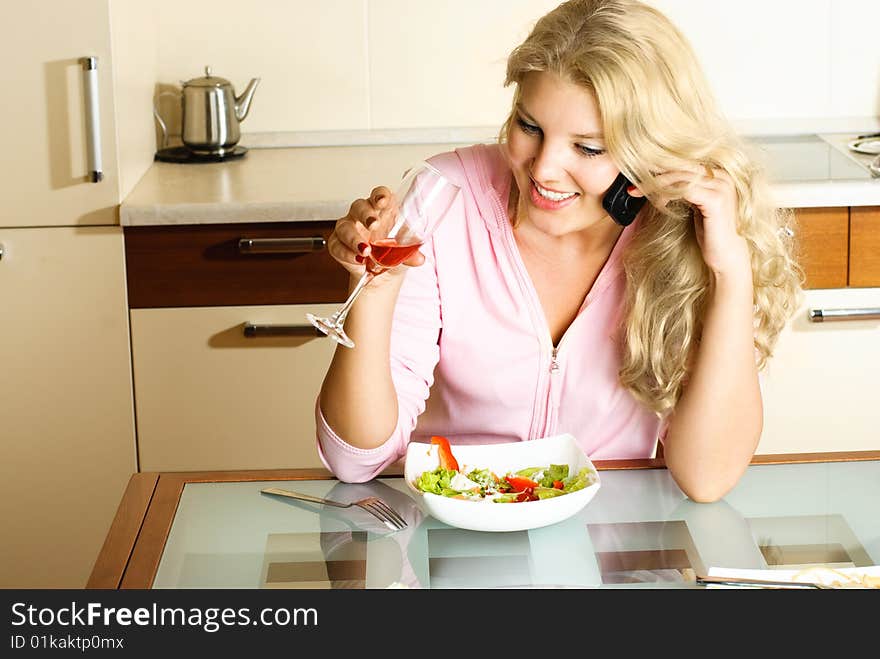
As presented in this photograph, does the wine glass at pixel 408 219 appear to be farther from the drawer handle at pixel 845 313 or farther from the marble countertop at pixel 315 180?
the drawer handle at pixel 845 313

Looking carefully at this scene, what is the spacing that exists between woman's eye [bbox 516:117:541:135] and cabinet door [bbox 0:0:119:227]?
117 cm

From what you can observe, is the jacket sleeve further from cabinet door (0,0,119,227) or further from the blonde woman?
cabinet door (0,0,119,227)

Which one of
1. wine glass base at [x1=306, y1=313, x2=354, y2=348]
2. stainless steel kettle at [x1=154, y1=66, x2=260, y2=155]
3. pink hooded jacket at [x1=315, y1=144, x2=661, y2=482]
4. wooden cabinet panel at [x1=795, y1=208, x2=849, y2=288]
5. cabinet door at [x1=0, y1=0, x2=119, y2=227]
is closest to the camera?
wine glass base at [x1=306, y1=313, x2=354, y2=348]

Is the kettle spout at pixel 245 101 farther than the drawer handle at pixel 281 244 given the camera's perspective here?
Yes

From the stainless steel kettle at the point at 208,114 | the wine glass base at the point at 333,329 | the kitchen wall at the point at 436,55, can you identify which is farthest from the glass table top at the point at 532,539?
the kitchen wall at the point at 436,55

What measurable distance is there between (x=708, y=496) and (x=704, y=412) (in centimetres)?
16

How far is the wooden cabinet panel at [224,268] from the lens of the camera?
8.02 ft

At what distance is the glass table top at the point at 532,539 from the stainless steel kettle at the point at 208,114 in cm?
153

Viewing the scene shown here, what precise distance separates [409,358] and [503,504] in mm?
432

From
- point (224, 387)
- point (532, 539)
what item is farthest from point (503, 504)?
point (224, 387)

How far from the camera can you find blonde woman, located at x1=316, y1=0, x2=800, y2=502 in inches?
57.8

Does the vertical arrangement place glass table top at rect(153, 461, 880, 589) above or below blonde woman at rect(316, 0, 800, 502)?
below

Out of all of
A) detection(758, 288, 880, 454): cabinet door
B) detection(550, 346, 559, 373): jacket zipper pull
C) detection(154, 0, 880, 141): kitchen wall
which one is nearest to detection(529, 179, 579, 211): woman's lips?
detection(550, 346, 559, 373): jacket zipper pull

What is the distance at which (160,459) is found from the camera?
8.49ft
